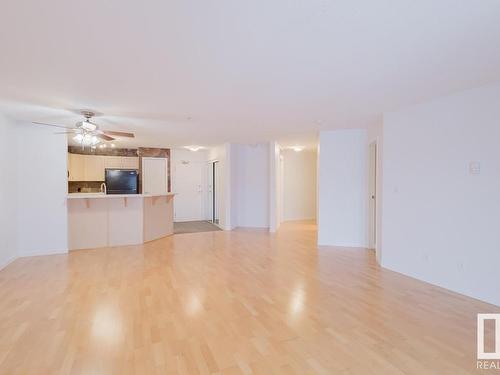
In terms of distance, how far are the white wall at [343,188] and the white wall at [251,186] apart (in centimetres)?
233

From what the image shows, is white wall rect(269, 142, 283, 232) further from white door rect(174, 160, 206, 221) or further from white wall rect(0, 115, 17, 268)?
white wall rect(0, 115, 17, 268)

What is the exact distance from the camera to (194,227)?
25.3 feet

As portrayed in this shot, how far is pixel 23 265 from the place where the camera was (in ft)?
13.9

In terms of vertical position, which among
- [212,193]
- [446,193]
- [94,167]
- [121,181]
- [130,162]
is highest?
[130,162]

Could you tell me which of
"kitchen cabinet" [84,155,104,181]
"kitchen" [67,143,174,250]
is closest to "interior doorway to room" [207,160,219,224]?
"kitchen" [67,143,174,250]

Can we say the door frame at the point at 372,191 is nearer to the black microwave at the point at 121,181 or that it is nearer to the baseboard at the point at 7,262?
the baseboard at the point at 7,262

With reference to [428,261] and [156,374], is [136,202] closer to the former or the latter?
[156,374]

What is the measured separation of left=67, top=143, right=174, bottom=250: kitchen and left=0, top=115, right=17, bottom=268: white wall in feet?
2.65

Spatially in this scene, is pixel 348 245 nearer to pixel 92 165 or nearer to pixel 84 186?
pixel 92 165

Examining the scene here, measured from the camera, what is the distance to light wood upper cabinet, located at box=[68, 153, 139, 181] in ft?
23.6

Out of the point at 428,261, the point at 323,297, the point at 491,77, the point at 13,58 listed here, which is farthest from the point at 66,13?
the point at 428,261

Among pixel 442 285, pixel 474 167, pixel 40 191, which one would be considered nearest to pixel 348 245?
pixel 442 285

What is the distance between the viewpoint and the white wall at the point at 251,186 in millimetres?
7773

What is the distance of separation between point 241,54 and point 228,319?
7.76 ft
